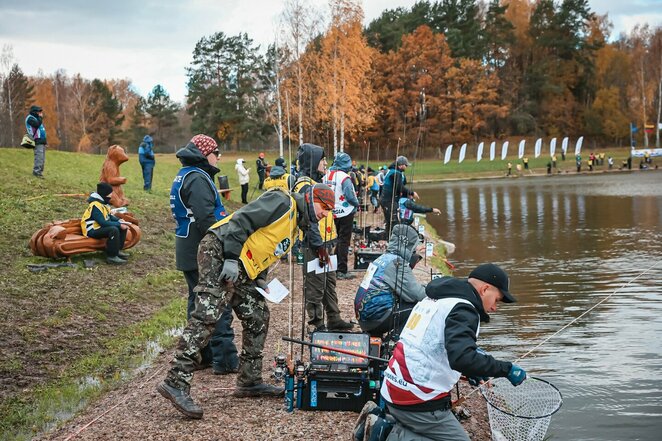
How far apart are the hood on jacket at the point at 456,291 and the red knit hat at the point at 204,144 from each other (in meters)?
3.06

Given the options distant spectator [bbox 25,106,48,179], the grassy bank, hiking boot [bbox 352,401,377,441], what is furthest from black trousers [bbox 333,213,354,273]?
distant spectator [bbox 25,106,48,179]

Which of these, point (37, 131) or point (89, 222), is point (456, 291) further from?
point (37, 131)

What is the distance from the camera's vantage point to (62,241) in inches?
436

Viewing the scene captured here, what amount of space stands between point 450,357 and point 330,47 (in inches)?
1499

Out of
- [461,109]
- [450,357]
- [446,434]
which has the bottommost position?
[446,434]

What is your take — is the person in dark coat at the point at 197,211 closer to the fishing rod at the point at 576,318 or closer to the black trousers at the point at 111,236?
the fishing rod at the point at 576,318

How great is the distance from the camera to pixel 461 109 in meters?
67.4

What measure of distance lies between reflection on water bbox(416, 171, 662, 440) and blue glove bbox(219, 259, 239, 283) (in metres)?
3.14

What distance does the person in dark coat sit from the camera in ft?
20.1

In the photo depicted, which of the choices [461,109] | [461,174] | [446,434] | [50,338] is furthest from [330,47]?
[446,434]

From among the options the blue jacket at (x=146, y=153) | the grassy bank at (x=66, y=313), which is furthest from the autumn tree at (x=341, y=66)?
the grassy bank at (x=66, y=313)

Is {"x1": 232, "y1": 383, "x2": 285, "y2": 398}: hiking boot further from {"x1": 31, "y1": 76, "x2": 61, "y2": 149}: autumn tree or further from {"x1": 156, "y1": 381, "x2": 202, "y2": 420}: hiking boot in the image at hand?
{"x1": 31, "y1": 76, "x2": 61, "y2": 149}: autumn tree

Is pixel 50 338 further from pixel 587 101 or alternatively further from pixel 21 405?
pixel 587 101

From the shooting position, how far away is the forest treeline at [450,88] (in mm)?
66438
